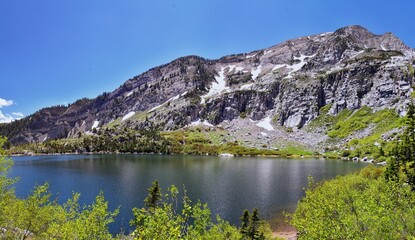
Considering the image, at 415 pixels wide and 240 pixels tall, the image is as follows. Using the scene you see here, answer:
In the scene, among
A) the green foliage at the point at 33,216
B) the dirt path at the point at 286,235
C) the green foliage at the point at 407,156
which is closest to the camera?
the green foliage at the point at 33,216

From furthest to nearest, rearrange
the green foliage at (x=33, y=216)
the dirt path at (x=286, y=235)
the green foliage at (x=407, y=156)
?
the green foliage at (x=407, y=156), the dirt path at (x=286, y=235), the green foliage at (x=33, y=216)

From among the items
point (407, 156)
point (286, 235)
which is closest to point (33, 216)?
point (286, 235)

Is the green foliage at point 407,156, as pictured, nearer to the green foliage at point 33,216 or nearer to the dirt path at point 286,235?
the dirt path at point 286,235

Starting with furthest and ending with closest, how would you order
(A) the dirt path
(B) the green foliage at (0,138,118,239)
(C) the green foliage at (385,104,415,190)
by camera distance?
(C) the green foliage at (385,104,415,190) → (A) the dirt path → (B) the green foliage at (0,138,118,239)

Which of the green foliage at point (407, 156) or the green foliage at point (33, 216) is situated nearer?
the green foliage at point (33, 216)

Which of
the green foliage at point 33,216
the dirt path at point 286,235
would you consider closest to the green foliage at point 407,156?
the dirt path at point 286,235

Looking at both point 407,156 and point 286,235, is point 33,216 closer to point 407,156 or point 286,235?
point 286,235

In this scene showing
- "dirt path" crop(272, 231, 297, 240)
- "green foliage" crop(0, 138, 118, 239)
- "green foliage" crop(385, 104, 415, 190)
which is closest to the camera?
"green foliage" crop(0, 138, 118, 239)

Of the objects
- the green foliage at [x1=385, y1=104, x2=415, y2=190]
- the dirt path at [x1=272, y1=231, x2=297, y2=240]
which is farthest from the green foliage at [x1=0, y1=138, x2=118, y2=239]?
the green foliage at [x1=385, y1=104, x2=415, y2=190]

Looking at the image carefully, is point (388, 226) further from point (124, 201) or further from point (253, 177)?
point (253, 177)

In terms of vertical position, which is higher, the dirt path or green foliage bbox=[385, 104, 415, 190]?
green foliage bbox=[385, 104, 415, 190]

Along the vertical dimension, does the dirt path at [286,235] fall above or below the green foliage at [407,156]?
below

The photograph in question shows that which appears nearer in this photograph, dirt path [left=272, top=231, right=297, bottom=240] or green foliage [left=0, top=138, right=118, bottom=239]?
green foliage [left=0, top=138, right=118, bottom=239]

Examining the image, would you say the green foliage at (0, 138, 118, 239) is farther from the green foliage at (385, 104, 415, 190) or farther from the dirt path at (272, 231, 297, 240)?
the green foliage at (385, 104, 415, 190)
